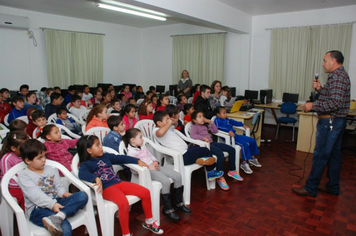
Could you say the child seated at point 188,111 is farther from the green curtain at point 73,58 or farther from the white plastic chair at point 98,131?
the green curtain at point 73,58

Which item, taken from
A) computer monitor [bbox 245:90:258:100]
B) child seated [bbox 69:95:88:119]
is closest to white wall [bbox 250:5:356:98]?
computer monitor [bbox 245:90:258:100]

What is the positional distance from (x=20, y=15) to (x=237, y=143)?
20.4ft

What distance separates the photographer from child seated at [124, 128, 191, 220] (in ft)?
8.72

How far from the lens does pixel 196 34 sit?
835cm

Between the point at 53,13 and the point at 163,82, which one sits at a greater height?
the point at 53,13

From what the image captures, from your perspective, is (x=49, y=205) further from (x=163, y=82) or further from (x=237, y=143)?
(x=163, y=82)

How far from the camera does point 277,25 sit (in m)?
7.10

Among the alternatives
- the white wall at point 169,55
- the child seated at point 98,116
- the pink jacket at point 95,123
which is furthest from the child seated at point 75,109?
the white wall at point 169,55

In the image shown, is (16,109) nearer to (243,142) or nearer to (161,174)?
(161,174)

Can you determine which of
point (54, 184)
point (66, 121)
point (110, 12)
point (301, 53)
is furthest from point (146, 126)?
point (301, 53)

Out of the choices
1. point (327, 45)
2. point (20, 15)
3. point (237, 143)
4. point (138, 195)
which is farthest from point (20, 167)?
point (327, 45)

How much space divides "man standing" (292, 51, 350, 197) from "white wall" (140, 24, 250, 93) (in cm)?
465

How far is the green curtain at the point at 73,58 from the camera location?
743 cm

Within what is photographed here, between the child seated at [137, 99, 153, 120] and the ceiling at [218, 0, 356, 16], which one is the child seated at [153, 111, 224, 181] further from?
the ceiling at [218, 0, 356, 16]
